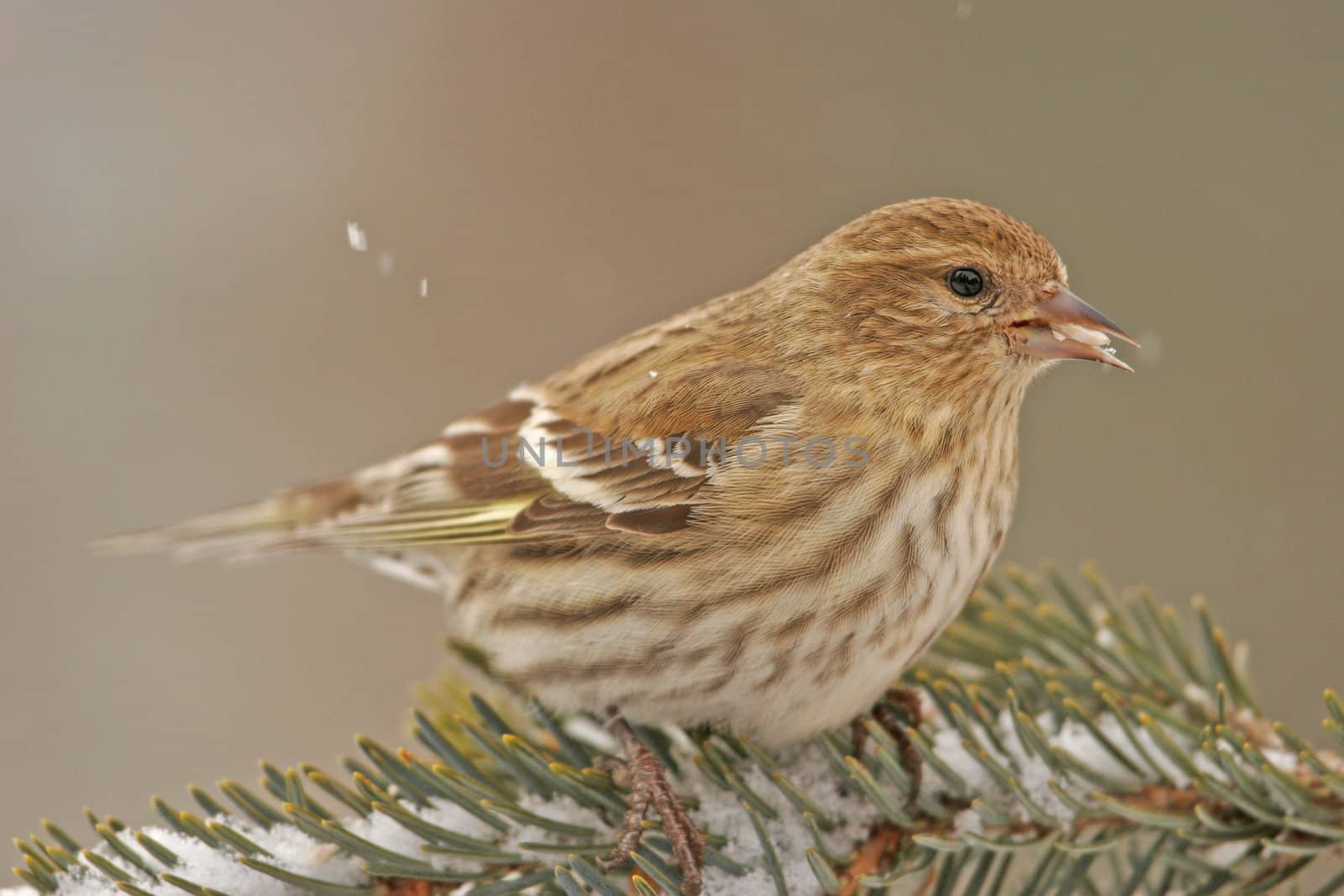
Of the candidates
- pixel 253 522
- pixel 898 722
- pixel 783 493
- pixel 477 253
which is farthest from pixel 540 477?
pixel 477 253

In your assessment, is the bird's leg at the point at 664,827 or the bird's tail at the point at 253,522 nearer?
the bird's leg at the point at 664,827

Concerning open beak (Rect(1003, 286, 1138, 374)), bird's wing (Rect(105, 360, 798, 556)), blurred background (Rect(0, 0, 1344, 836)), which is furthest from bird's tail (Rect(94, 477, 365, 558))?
blurred background (Rect(0, 0, 1344, 836))

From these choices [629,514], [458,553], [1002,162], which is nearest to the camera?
[629,514]

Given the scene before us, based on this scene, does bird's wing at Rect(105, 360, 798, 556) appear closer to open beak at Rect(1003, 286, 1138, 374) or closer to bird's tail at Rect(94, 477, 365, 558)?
bird's tail at Rect(94, 477, 365, 558)

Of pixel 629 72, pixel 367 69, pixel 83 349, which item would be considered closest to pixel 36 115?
pixel 83 349

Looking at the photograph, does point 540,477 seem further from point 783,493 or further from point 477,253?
point 477,253

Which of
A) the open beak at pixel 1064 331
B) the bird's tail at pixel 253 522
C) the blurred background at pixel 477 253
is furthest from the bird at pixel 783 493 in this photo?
the blurred background at pixel 477 253

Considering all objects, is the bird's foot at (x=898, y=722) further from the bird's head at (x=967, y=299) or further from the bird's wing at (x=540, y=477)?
the bird's head at (x=967, y=299)

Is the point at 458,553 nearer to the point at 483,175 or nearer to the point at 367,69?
the point at 483,175
